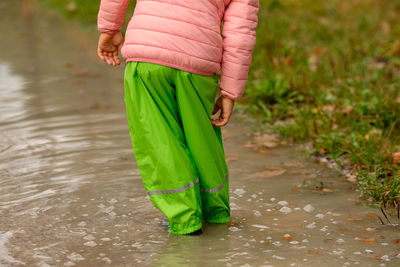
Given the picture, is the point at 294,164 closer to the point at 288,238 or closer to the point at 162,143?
the point at 288,238

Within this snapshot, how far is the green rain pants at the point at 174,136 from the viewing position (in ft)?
10.2

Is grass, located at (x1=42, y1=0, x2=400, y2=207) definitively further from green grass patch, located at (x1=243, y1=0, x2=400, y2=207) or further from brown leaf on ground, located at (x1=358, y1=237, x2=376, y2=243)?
brown leaf on ground, located at (x1=358, y1=237, x2=376, y2=243)

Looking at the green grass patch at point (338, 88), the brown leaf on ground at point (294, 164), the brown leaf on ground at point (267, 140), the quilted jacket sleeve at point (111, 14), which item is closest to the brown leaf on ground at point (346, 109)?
the green grass patch at point (338, 88)

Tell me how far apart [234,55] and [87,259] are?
1158mm

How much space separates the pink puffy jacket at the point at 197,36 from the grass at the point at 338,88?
1.22m

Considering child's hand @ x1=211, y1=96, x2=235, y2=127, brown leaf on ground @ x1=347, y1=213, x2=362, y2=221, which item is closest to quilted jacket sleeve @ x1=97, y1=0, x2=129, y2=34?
child's hand @ x1=211, y1=96, x2=235, y2=127

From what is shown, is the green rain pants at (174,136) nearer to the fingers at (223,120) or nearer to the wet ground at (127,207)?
the fingers at (223,120)

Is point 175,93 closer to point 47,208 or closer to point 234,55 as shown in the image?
point 234,55

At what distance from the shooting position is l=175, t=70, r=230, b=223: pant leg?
3121 mm

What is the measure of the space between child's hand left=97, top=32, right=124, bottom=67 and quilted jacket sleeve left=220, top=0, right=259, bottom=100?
1.88 feet

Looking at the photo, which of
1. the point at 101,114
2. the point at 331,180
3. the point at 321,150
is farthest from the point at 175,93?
the point at 101,114

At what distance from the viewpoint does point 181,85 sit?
10.2 ft

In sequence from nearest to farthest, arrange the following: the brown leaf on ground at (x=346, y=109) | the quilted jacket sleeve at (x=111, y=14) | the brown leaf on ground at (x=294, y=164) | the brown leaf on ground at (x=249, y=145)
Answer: the quilted jacket sleeve at (x=111, y=14) < the brown leaf on ground at (x=294, y=164) < the brown leaf on ground at (x=249, y=145) < the brown leaf on ground at (x=346, y=109)

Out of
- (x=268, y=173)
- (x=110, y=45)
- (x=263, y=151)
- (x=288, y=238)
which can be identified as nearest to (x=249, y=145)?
(x=263, y=151)
